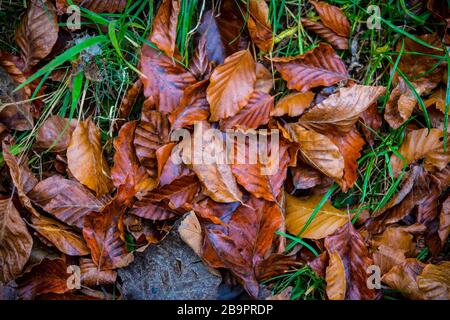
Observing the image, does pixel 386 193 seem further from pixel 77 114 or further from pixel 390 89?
pixel 77 114

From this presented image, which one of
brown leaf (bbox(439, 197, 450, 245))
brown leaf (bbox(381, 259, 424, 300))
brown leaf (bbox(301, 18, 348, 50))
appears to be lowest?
brown leaf (bbox(381, 259, 424, 300))

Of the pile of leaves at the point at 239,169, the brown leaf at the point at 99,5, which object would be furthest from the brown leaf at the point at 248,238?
the brown leaf at the point at 99,5

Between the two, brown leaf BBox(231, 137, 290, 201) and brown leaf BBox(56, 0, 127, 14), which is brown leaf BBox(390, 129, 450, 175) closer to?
brown leaf BBox(231, 137, 290, 201)

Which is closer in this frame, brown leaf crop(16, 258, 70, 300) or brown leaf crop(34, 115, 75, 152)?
brown leaf crop(16, 258, 70, 300)

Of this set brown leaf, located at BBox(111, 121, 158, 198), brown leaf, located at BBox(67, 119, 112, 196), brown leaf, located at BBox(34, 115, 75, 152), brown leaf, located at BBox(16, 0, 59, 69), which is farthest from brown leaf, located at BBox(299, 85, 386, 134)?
brown leaf, located at BBox(16, 0, 59, 69)

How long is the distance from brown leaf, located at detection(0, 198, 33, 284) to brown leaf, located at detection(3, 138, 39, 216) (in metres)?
0.05

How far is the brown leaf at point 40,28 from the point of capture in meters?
1.66

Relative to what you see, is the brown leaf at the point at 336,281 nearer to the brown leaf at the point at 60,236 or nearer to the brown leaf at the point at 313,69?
the brown leaf at the point at 313,69

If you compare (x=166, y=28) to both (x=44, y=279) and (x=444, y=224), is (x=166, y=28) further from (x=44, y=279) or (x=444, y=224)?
(x=444, y=224)

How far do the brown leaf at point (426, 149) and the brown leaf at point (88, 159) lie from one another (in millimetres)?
1038

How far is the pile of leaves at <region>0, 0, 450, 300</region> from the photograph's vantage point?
154cm

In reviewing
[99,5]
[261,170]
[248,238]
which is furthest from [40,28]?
[248,238]

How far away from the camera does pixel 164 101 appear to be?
1594mm

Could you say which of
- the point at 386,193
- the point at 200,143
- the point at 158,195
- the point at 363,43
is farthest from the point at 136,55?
the point at 386,193
